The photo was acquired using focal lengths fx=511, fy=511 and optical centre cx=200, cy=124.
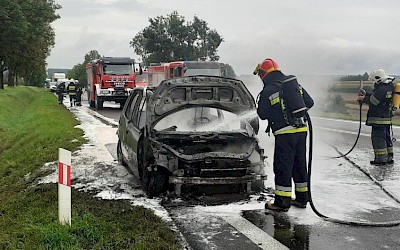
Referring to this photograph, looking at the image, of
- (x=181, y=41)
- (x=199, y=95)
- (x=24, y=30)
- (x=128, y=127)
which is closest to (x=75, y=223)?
(x=199, y=95)

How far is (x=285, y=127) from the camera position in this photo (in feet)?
20.3

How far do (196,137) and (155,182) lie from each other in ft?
2.60

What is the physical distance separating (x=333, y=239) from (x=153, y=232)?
179cm

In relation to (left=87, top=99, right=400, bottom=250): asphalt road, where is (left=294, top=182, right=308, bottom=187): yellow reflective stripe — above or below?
above

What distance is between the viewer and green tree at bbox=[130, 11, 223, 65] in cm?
6706

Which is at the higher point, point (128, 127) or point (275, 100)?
point (275, 100)

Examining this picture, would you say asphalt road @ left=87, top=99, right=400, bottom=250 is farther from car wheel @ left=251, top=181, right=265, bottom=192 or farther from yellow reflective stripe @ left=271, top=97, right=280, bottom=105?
yellow reflective stripe @ left=271, top=97, right=280, bottom=105

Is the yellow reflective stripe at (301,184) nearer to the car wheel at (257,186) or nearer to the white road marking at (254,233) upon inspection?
the car wheel at (257,186)

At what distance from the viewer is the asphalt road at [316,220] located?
16.2 ft

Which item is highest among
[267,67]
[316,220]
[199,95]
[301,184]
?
[267,67]

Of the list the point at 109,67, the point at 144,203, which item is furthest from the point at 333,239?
the point at 109,67

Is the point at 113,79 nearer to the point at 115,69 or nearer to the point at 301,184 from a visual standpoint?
the point at 115,69

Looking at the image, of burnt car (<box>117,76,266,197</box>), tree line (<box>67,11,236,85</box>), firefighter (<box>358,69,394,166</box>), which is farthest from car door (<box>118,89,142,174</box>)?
tree line (<box>67,11,236,85</box>)

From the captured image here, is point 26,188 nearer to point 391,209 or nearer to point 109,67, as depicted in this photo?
point 391,209
